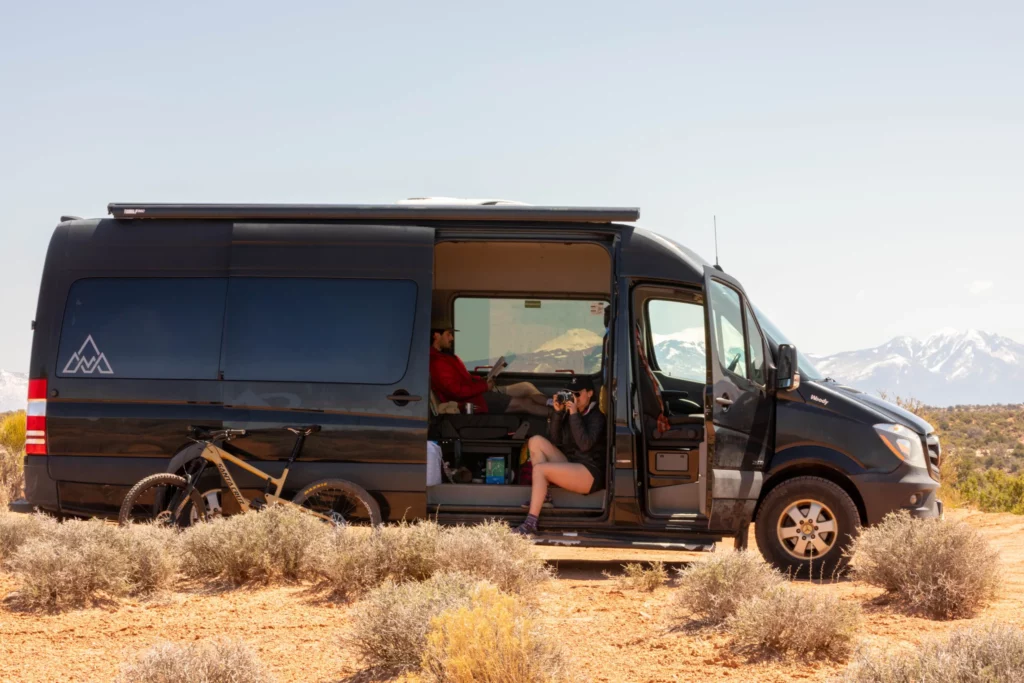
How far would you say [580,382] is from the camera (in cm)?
1105

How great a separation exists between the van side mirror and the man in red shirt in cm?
242

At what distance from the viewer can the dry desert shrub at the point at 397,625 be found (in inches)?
209

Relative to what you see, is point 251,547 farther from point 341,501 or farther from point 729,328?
point 729,328

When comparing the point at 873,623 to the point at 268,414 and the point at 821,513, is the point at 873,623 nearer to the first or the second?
the point at 821,513

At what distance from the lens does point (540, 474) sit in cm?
875

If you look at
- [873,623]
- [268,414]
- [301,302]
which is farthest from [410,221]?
[873,623]

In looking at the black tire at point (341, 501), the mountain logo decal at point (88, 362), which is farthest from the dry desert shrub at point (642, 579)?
the mountain logo decal at point (88, 362)

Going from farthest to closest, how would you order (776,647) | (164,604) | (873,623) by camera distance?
(164,604), (873,623), (776,647)

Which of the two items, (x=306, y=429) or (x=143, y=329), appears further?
(x=143, y=329)

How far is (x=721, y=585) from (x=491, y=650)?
7.87 feet

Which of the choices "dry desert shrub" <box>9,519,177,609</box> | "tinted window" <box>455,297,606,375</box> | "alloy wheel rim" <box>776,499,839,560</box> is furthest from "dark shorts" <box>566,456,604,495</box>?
"dry desert shrub" <box>9,519,177,609</box>

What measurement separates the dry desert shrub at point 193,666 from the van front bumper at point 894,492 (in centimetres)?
524

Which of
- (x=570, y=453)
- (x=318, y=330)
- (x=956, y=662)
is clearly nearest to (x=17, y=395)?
(x=318, y=330)

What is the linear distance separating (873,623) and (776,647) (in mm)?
1108
